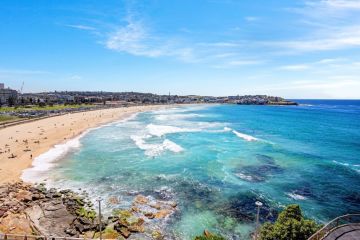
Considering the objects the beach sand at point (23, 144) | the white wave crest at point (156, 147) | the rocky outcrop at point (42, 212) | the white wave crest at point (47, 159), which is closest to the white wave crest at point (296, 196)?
the rocky outcrop at point (42, 212)

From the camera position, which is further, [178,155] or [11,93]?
[11,93]

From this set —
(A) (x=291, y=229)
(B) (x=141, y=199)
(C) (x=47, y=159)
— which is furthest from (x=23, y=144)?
(A) (x=291, y=229)

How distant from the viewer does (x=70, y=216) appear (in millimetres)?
21984

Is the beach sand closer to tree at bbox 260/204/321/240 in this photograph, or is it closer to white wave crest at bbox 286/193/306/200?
tree at bbox 260/204/321/240

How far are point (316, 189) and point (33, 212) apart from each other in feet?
88.1

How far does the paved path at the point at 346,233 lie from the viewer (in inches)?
514

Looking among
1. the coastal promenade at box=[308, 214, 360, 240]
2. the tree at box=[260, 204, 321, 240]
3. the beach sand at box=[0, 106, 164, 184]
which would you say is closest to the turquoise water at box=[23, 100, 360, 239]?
the beach sand at box=[0, 106, 164, 184]

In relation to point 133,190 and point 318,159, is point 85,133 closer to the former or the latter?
point 133,190

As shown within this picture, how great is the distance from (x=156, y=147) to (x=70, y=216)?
1073 inches

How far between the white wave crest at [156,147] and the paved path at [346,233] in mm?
31126

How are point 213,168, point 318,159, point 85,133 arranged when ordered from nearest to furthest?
1. point 213,168
2. point 318,159
3. point 85,133

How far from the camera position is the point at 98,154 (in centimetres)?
4306

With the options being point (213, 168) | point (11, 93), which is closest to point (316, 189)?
point (213, 168)

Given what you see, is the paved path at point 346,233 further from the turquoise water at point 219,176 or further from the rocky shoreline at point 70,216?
the rocky shoreline at point 70,216
